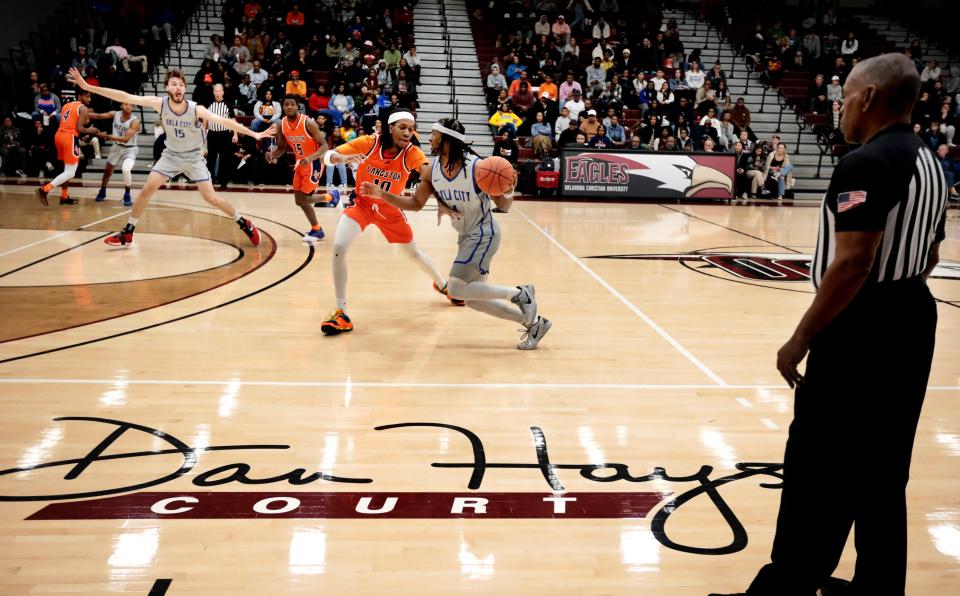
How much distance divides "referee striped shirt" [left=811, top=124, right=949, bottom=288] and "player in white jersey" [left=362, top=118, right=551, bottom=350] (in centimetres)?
340

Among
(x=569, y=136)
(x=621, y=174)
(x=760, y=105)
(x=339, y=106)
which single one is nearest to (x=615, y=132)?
(x=569, y=136)

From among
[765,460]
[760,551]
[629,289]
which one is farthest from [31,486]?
[629,289]

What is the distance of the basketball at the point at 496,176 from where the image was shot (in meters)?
5.52

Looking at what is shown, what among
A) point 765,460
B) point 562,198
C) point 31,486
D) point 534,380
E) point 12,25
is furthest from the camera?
point 12,25

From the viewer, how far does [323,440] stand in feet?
13.9

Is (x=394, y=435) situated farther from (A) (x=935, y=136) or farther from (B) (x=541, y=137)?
(A) (x=935, y=136)

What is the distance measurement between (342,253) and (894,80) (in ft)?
15.7

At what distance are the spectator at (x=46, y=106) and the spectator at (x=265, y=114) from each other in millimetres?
4287

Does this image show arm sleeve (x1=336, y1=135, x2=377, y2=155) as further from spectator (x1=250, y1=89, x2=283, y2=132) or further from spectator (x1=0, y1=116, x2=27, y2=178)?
spectator (x1=0, y1=116, x2=27, y2=178)

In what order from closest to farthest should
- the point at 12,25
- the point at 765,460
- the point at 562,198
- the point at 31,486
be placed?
the point at 31,486 < the point at 765,460 < the point at 562,198 < the point at 12,25

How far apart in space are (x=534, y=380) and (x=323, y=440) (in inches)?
67.2

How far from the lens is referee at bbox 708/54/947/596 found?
2.30 metres

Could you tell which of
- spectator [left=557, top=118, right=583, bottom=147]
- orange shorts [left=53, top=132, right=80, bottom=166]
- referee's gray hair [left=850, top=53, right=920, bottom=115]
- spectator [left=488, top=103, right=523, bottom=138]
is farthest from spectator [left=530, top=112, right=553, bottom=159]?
referee's gray hair [left=850, top=53, right=920, bottom=115]

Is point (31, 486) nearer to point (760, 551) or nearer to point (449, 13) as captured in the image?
point (760, 551)
